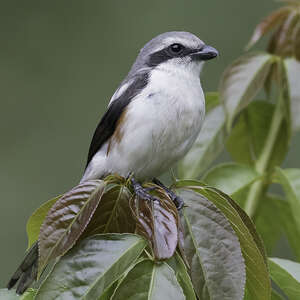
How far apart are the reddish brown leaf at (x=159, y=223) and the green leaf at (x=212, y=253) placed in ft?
0.17

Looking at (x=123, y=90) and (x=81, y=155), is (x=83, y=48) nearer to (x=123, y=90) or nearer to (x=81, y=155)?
(x=81, y=155)

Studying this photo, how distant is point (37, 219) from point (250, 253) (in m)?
0.56

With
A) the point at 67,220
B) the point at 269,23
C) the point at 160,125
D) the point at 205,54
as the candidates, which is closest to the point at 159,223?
the point at 67,220

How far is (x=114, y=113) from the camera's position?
2.74 metres

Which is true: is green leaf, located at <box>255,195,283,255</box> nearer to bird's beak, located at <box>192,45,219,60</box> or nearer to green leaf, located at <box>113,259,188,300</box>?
bird's beak, located at <box>192,45,219,60</box>

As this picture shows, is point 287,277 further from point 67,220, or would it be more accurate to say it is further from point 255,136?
point 255,136

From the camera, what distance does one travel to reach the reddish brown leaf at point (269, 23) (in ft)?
9.08

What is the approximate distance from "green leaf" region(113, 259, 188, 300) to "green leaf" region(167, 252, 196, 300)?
4 centimetres

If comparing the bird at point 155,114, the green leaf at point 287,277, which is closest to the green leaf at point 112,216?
the green leaf at point 287,277

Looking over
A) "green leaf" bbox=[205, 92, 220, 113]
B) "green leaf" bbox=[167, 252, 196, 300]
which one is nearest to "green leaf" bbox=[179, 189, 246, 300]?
"green leaf" bbox=[167, 252, 196, 300]

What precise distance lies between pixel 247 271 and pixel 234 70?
3.51 ft

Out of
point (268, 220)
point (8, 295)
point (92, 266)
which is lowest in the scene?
point (268, 220)

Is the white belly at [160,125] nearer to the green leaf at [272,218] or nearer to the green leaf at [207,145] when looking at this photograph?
the green leaf at [207,145]

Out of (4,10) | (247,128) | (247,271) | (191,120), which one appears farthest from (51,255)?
(4,10)
